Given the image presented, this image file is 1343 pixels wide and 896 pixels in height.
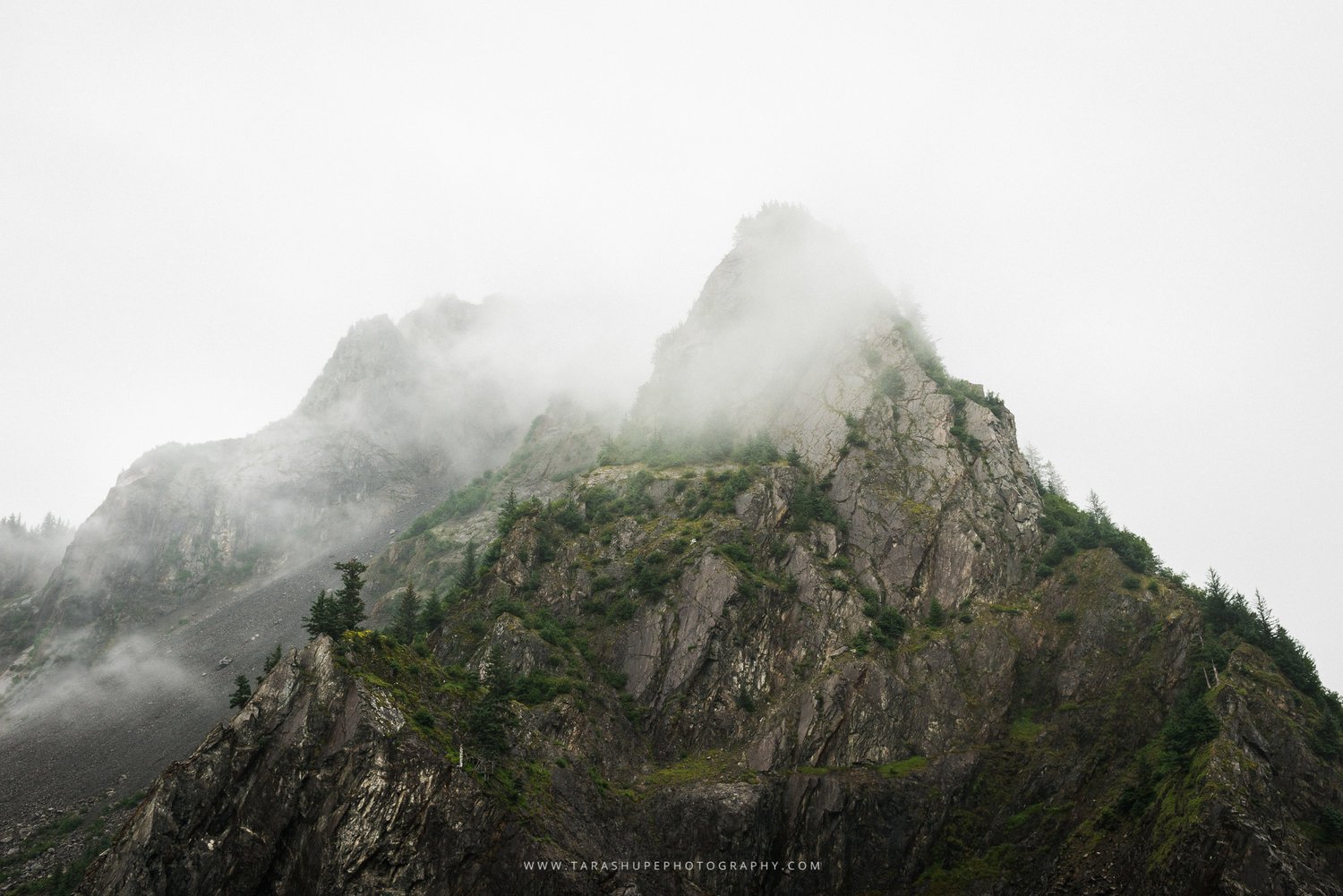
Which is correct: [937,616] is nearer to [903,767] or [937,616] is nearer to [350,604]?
[903,767]

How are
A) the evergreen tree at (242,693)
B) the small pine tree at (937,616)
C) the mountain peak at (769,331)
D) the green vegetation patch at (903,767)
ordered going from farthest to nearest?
the mountain peak at (769,331) → the small pine tree at (937,616) → the evergreen tree at (242,693) → the green vegetation patch at (903,767)

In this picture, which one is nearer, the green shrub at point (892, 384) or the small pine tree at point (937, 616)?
the small pine tree at point (937, 616)

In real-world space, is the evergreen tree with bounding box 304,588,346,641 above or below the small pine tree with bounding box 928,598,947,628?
above

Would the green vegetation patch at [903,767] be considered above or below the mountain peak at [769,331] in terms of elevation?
below

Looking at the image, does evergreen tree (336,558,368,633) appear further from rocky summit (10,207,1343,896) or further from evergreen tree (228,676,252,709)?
evergreen tree (228,676,252,709)

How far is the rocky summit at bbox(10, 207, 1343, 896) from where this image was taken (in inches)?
1763

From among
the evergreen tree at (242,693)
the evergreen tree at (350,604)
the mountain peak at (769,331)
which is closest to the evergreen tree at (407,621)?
the evergreen tree at (350,604)

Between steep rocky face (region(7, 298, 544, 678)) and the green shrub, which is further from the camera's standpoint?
steep rocky face (region(7, 298, 544, 678))

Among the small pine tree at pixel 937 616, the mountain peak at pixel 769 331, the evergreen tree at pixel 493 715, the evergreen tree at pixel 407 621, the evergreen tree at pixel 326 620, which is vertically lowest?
the small pine tree at pixel 937 616

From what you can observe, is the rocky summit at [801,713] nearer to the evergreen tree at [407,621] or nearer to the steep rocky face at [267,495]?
the evergreen tree at [407,621]

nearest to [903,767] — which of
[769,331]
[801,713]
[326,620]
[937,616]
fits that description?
[801,713]

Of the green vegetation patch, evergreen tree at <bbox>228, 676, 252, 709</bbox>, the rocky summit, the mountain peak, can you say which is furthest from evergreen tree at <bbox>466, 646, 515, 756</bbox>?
the mountain peak

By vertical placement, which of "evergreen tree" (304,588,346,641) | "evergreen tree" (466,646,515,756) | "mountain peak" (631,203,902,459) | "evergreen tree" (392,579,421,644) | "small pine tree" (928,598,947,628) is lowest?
"small pine tree" (928,598,947,628)

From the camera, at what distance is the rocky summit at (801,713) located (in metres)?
44.8
